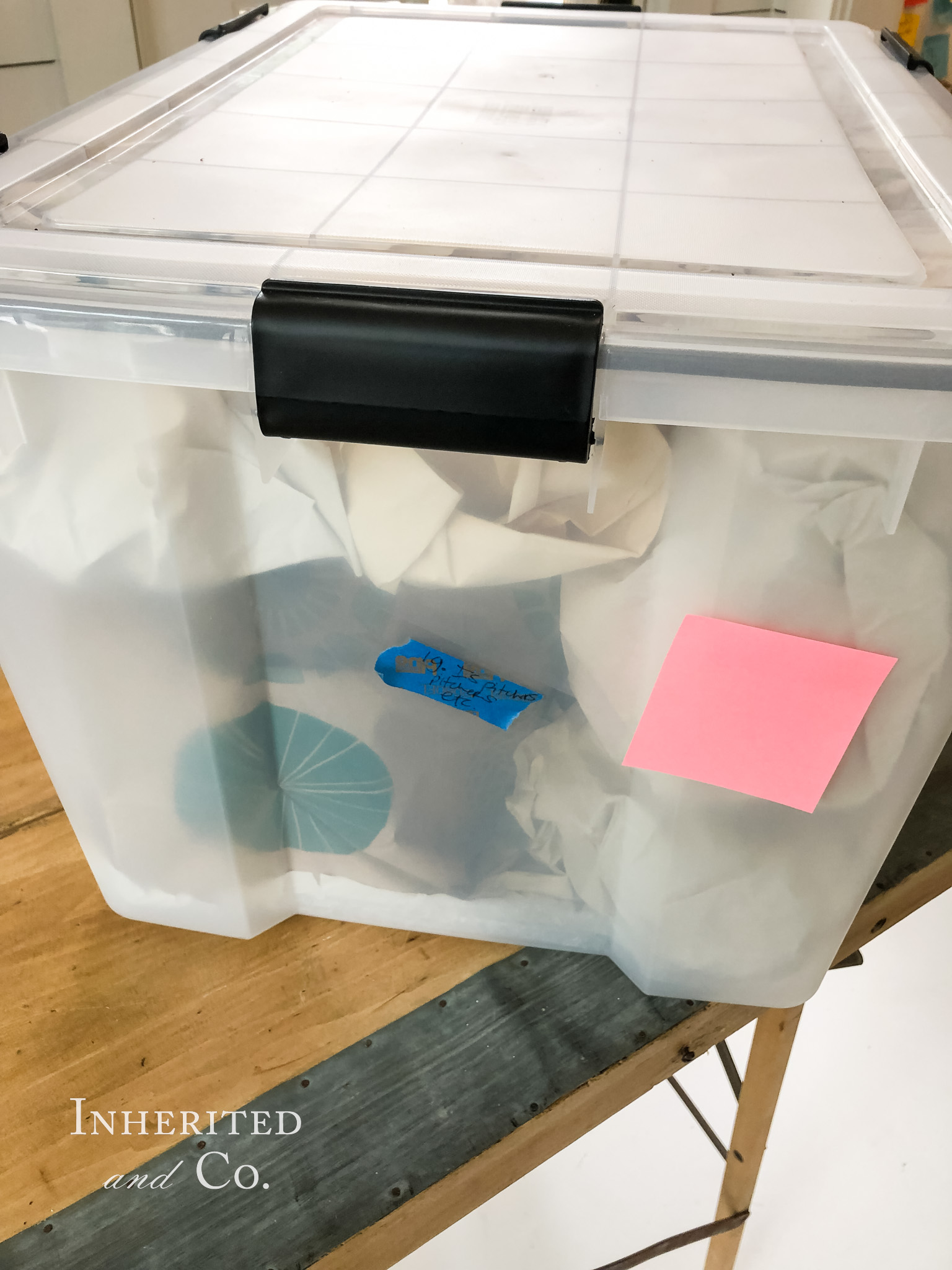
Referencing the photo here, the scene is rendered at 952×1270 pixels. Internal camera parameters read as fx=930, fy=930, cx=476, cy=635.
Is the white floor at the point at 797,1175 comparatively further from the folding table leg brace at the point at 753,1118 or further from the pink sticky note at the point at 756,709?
the pink sticky note at the point at 756,709

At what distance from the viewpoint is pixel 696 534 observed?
345mm

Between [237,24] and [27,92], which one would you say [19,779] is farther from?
[27,92]

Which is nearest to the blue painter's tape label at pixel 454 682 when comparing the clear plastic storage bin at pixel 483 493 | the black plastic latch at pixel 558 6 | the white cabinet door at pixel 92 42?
the clear plastic storage bin at pixel 483 493

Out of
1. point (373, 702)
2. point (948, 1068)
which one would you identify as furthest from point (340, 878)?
point (948, 1068)

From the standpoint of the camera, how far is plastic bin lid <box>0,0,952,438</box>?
0.99ft

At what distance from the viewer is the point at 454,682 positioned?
41 centimetres

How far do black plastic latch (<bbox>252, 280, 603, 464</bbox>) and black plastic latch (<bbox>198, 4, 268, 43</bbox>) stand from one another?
1.32 feet

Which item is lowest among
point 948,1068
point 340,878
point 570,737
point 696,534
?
point 948,1068

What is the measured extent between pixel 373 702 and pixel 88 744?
143 mm

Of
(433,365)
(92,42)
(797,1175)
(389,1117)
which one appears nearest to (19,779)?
(389,1117)

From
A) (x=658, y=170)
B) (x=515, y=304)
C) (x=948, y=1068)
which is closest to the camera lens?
(x=515, y=304)

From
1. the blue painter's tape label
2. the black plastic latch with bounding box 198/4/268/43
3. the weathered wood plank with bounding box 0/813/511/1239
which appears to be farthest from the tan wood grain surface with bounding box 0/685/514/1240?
the black plastic latch with bounding box 198/4/268/43

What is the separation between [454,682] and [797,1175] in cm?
86

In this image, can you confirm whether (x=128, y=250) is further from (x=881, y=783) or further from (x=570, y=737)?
(x=881, y=783)
